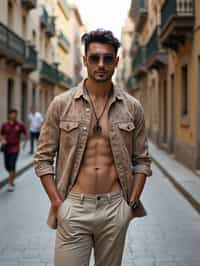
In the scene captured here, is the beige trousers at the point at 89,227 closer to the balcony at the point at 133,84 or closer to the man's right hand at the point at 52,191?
the man's right hand at the point at 52,191

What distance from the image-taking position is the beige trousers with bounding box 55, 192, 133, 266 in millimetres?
2924

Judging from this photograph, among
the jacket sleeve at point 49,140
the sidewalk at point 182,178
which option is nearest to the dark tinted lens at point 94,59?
the jacket sleeve at point 49,140

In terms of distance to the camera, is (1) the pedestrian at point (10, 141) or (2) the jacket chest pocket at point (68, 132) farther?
(1) the pedestrian at point (10, 141)

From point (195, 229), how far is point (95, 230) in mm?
4713

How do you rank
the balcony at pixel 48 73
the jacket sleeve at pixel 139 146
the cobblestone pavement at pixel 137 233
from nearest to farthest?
1. the jacket sleeve at pixel 139 146
2. the cobblestone pavement at pixel 137 233
3. the balcony at pixel 48 73

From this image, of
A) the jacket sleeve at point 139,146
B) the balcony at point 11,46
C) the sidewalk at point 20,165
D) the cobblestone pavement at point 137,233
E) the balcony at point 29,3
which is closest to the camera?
the jacket sleeve at point 139,146

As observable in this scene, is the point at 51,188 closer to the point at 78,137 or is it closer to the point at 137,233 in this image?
the point at 78,137

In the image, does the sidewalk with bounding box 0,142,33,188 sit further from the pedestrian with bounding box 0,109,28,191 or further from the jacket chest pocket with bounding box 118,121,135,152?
the jacket chest pocket with bounding box 118,121,135,152

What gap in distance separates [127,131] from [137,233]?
168 inches

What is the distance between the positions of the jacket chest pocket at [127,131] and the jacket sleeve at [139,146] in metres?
0.07

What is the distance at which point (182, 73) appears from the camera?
17516 mm

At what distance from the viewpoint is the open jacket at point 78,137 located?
302 centimetres

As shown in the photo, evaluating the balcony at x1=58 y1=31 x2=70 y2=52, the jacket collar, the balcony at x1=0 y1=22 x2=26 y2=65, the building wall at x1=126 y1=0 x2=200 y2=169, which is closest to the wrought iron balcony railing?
the balcony at x1=58 y1=31 x2=70 y2=52

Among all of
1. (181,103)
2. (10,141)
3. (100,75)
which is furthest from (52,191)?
(181,103)
